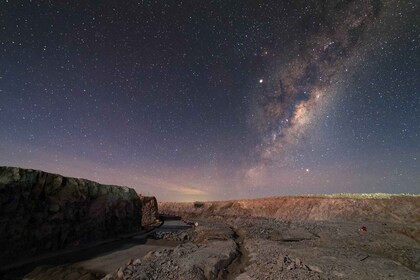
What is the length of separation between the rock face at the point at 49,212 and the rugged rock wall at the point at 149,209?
867 centimetres

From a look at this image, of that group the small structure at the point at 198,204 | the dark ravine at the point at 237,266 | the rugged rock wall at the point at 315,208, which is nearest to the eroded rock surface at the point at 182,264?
the dark ravine at the point at 237,266

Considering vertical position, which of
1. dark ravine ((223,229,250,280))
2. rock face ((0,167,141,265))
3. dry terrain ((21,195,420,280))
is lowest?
dark ravine ((223,229,250,280))

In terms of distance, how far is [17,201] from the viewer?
379 inches

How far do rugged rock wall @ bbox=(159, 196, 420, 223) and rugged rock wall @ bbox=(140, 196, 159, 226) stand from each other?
1281 centimetres

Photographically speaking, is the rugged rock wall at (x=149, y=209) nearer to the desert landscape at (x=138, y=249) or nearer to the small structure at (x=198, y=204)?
the desert landscape at (x=138, y=249)

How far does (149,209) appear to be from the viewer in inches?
993

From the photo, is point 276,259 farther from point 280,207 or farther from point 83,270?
point 280,207

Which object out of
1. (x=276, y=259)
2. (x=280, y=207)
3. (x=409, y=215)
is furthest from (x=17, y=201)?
(x=280, y=207)

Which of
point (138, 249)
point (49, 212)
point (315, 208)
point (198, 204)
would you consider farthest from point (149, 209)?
point (315, 208)

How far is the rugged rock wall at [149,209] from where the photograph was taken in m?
24.5

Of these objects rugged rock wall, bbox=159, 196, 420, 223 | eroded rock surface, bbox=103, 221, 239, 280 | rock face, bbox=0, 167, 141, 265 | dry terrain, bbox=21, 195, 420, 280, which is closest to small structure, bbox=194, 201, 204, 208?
rugged rock wall, bbox=159, 196, 420, 223

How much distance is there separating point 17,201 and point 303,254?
11272mm

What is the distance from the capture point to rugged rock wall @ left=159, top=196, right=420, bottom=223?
955 inches

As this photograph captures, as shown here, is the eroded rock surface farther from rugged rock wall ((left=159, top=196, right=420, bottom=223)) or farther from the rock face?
rugged rock wall ((left=159, top=196, right=420, bottom=223))
